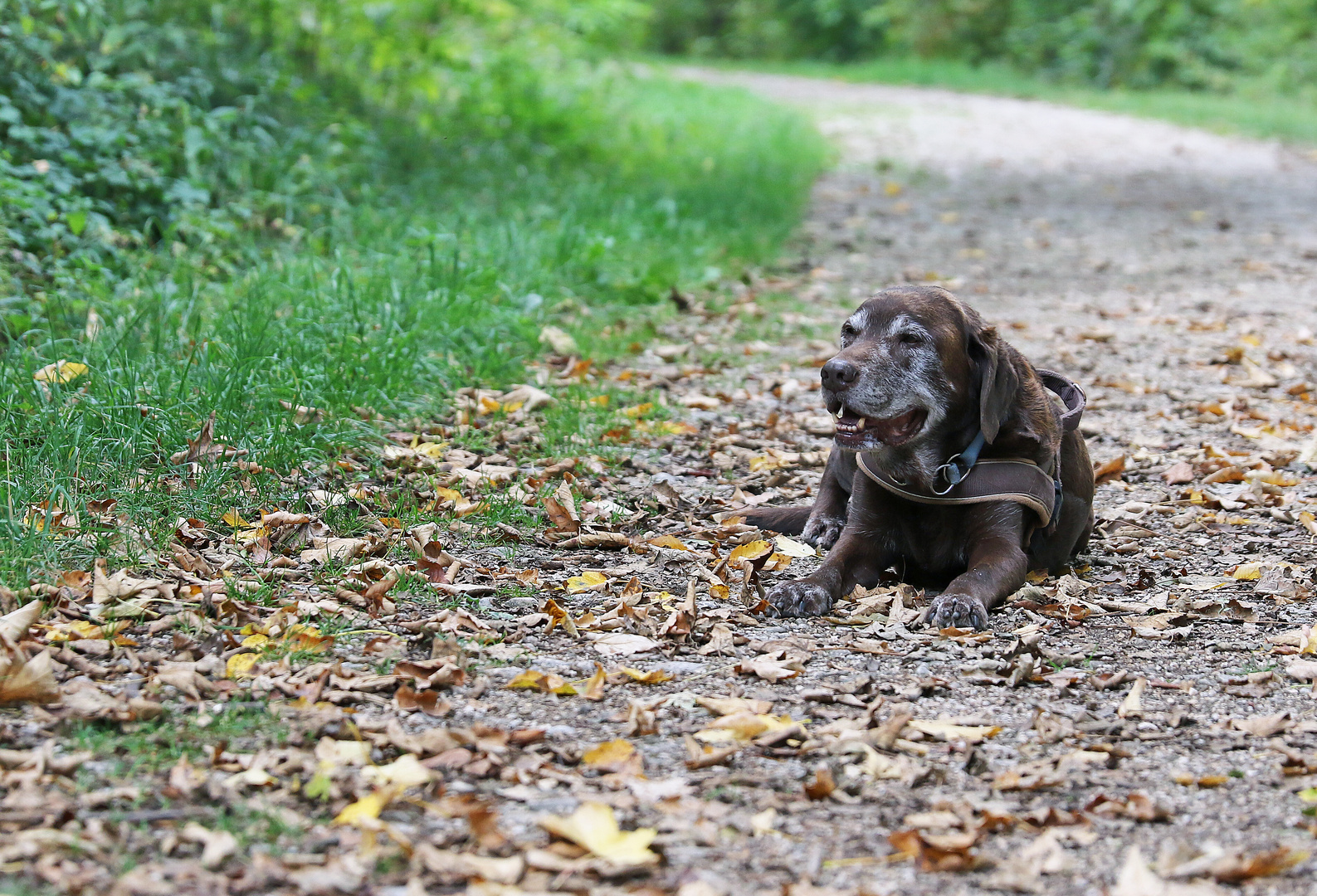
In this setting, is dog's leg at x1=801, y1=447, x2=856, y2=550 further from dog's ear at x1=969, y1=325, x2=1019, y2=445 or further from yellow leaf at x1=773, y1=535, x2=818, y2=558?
dog's ear at x1=969, y1=325, x2=1019, y2=445

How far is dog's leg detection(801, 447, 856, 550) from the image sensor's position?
4762 mm

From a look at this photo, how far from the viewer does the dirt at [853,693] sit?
103 inches

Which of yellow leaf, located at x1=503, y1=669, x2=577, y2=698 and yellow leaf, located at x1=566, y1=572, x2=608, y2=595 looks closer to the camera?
yellow leaf, located at x1=503, y1=669, x2=577, y2=698

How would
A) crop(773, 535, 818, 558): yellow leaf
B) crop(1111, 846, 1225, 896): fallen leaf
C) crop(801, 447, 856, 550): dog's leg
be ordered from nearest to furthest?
crop(1111, 846, 1225, 896): fallen leaf < crop(773, 535, 818, 558): yellow leaf < crop(801, 447, 856, 550): dog's leg

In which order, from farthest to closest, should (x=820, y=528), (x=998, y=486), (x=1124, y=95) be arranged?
(x=1124, y=95), (x=820, y=528), (x=998, y=486)

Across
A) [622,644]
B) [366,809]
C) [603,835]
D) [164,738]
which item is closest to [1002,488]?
[622,644]

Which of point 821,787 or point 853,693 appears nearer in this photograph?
point 821,787

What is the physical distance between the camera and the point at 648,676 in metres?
3.47

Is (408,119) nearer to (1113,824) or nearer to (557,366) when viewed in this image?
(557,366)

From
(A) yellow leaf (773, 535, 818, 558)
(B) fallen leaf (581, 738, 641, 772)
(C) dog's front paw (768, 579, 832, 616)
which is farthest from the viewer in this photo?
(A) yellow leaf (773, 535, 818, 558)

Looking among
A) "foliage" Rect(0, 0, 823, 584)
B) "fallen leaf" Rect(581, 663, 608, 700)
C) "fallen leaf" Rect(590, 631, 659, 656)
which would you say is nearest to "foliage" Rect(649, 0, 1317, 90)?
"foliage" Rect(0, 0, 823, 584)

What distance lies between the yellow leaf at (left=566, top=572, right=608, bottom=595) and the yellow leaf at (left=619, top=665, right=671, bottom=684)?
2.27 ft

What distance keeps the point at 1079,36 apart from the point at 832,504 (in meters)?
30.1

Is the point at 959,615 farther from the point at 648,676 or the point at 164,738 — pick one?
the point at 164,738
